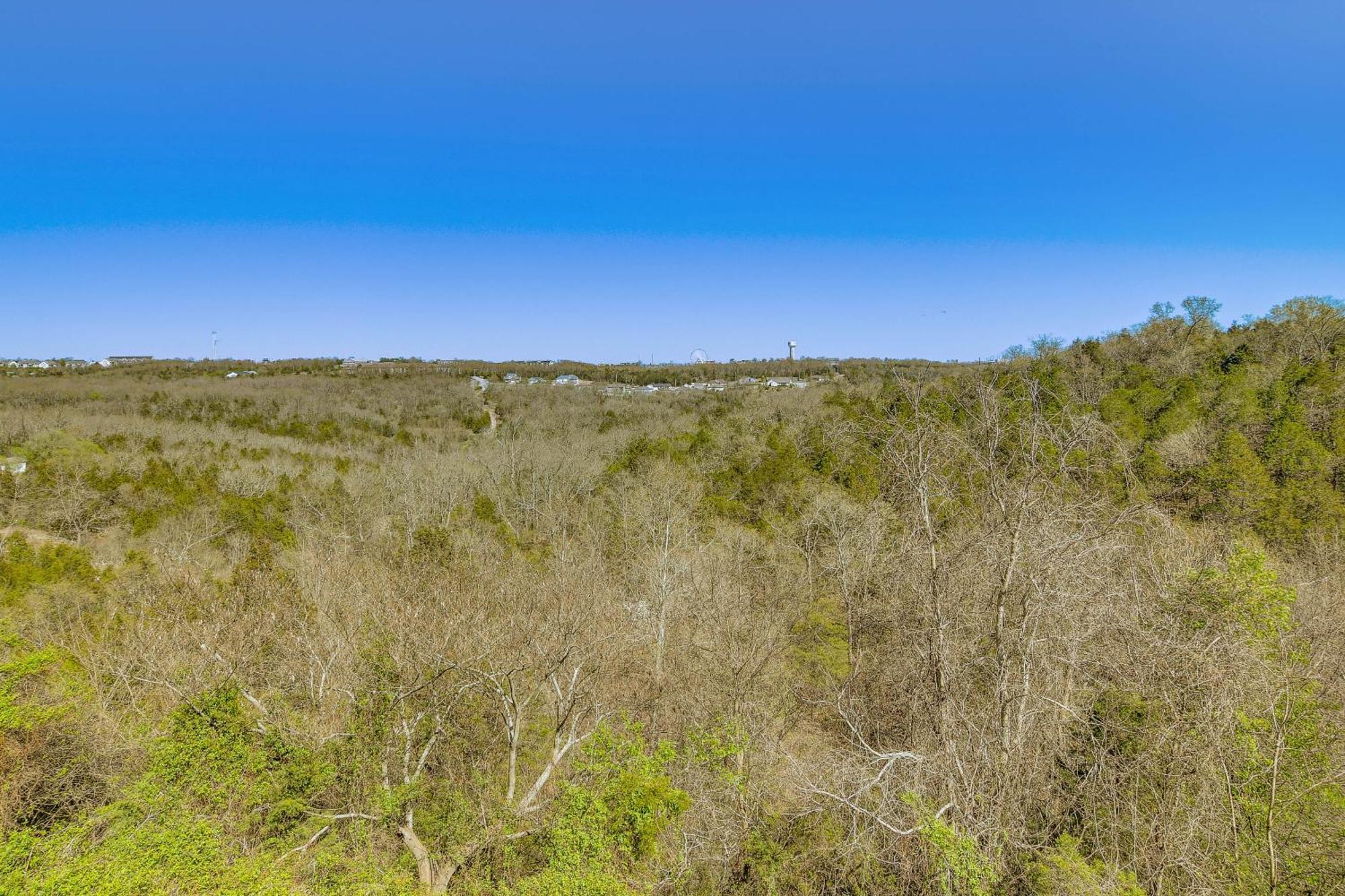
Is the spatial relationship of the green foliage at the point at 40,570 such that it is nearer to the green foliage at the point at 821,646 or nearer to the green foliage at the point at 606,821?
the green foliage at the point at 606,821

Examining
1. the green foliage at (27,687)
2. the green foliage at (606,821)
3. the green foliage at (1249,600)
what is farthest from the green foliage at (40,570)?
the green foliage at (1249,600)

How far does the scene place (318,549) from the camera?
939 inches

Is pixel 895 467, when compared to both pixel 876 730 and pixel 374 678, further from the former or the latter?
pixel 374 678

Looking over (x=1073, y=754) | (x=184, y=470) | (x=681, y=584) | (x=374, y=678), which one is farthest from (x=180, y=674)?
(x=184, y=470)

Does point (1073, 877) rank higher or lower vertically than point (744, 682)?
higher

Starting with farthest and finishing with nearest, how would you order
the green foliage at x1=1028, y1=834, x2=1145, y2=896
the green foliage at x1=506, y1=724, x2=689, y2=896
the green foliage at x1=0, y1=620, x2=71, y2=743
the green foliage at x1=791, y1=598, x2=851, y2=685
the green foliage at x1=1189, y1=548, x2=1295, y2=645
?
the green foliage at x1=791, y1=598, x2=851, y2=685 < the green foliage at x1=0, y1=620, x2=71, y2=743 < the green foliage at x1=506, y1=724, x2=689, y2=896 < the green foliage at x1=1189, y1=548, x2=1295, y2=645 < the green foliage at x1=1028, y1=834, x2=1145, y2=896

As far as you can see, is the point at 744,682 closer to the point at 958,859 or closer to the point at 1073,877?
the point at 958,859

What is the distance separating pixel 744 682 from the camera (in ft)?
59.5

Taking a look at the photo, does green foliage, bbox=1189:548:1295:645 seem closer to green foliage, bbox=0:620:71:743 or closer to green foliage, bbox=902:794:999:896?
green foliage, bbox=902:794:999:896

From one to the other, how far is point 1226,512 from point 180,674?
123ft

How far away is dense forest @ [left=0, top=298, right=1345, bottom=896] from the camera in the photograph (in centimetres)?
831

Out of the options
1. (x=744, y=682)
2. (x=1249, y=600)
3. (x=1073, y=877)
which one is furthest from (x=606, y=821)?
(x=1249, y=600)

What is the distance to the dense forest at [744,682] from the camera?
831 centimetres

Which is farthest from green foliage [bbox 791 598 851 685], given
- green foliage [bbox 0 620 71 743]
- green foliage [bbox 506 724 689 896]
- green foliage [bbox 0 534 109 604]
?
green foliage [bbox 0 534 109 604]
